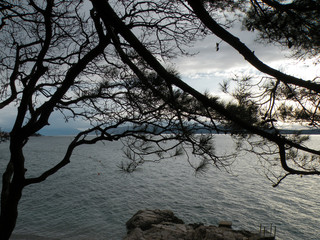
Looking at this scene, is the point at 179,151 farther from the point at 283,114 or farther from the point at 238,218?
the point at 238,218

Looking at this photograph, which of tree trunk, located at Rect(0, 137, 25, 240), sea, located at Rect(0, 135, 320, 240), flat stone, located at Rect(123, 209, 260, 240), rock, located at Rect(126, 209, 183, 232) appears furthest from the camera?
sea, located at Rect(0, 135, 320, 240)

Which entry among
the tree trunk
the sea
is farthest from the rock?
the tree trunk

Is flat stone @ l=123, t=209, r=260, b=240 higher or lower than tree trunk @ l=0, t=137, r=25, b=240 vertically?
lower

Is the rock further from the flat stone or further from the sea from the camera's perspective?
the sea

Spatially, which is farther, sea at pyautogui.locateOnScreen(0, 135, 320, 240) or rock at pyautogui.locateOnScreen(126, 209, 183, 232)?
sea at pyautogui.locateOnScreen(0, 135, 320, 240)

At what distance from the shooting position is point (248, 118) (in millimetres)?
2990

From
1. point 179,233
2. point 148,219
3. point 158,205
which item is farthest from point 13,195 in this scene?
point 158,205

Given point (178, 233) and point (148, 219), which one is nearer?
point (178, 233)

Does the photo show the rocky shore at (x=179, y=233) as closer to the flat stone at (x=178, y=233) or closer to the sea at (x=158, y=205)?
the flat stone at (x=178, y=233)

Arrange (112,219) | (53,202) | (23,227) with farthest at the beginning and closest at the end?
1. (53,202)
2. (112,219)
3. (23,227)

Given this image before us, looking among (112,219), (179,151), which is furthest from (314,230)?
(179,151)

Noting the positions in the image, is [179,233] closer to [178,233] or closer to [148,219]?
[178,233]

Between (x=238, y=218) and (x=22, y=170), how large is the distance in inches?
469

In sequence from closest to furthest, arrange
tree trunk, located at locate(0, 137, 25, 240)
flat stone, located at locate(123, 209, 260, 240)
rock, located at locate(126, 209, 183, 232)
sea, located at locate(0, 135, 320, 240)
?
tree trunk, located at locate(0, 137, 25, 240) < flat stone, located at locate(123, 209, 260, 240) < rock, located at locate(126, 209, 183, 232) < sea, located at locate(0, 135, 320, 240)
